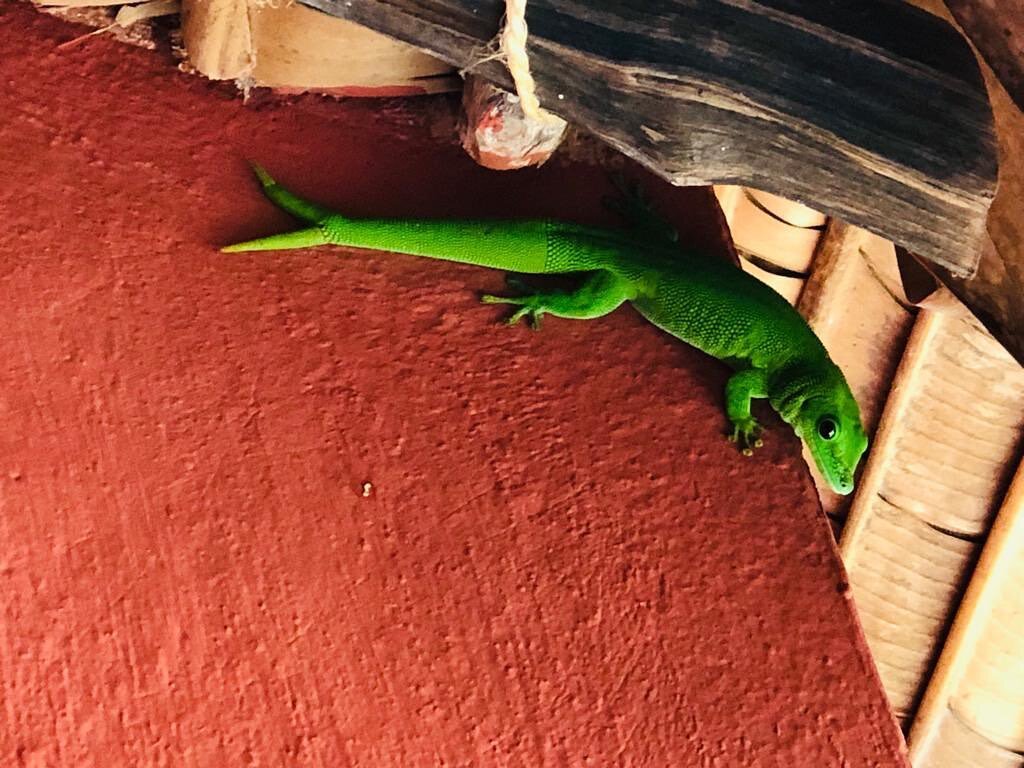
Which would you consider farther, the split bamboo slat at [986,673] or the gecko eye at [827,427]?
the split bamboo slat at [986,673]

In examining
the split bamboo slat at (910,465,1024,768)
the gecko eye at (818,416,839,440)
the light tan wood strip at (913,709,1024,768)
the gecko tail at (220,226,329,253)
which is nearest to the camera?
the gecko tail at (220,226,329,253)

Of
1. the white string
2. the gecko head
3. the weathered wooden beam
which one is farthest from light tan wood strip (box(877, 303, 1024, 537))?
the white string

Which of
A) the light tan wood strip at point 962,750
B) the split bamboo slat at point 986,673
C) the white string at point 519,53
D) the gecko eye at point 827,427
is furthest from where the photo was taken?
the light tan wood strip at point 962,750

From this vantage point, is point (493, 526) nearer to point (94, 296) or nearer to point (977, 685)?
point (94, 296)

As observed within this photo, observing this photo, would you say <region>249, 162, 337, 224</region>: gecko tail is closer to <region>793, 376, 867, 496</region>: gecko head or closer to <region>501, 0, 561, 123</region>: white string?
<region>501, 0, 561, 123</region>: white string

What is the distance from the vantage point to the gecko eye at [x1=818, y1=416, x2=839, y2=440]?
1335 millimetres

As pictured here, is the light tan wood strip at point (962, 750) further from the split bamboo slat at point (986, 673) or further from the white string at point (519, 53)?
the white string at point (519, 53)

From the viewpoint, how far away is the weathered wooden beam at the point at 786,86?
96 centimetres

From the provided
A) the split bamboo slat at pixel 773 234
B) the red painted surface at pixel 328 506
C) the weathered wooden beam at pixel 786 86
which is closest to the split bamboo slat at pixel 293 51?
the red painted surface at pixel 328 506

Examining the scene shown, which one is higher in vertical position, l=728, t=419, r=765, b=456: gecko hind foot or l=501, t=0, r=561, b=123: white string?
l=501, t=0, r=561, b=123: white string

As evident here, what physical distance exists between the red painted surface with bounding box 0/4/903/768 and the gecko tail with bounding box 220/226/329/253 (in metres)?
0.02

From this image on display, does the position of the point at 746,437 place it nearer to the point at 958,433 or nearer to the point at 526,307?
the point at 526,307

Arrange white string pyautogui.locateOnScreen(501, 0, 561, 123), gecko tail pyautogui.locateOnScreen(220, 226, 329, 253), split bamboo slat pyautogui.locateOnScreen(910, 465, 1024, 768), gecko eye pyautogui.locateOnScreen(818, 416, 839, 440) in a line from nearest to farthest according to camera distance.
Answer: white string pyautogui.locateOnScreen(501, 0, 561, 123) → gecko tail pyautogui.locateOnScreen(220, 226, 329, 253) → gecko eye pyautogui.locateOnScreen(818, 416, 839, 440) → split bamboo slat pyautogui.locateOnScreen(910, 465, 1024, 768)

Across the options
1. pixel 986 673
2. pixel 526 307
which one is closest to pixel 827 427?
pixel 526 307
